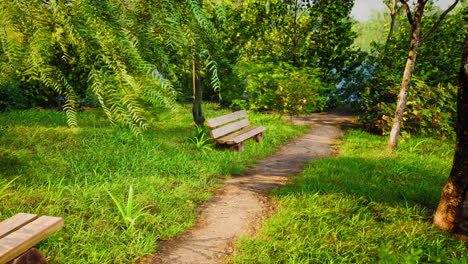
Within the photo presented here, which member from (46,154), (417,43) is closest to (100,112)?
(46,154)

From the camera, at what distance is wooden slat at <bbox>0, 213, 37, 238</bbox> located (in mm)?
2284

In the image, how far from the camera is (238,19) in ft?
40.1

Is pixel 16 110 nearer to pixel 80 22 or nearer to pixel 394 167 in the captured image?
pixel 80 22

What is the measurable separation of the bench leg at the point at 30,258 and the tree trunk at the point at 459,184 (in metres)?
4.23

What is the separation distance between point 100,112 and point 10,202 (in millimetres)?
4584

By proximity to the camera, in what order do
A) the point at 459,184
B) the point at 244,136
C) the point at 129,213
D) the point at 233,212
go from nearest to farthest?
the point at 459,184 → the point at 129,213 → the point at 233,212 → the point at 244,136

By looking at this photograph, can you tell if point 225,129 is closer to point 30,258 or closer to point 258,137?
point 258,137

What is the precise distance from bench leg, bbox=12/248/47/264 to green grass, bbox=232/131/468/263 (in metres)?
1.72

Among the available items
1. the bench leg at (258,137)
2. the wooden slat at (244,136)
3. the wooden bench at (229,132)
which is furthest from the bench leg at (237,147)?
the bench leg at (258,137)

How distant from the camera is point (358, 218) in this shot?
3.69 metres

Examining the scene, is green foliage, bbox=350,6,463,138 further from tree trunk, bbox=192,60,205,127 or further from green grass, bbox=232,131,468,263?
tree trunk, bbox=192,60,205,127

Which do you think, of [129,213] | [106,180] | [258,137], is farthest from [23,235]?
[258,137]

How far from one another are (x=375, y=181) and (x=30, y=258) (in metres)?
4.95

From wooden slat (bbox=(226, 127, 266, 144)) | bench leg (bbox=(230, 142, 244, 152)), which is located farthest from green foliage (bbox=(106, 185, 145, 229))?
bench leg (bbox=(230, 142, 244, 152))
